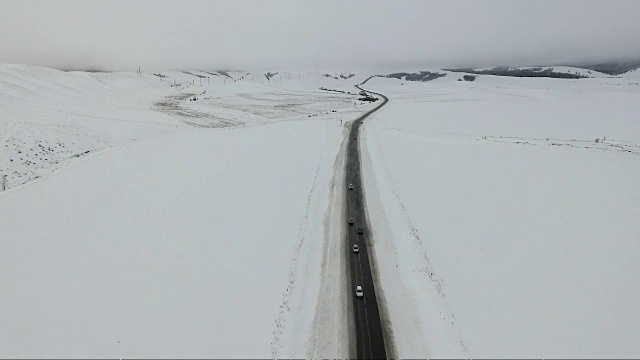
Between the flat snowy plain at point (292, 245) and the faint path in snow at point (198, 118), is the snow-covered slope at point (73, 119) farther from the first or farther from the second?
the flat snowy plain at point (292, 245)

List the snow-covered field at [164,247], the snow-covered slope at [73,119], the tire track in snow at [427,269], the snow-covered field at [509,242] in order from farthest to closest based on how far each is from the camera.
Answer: the snow-covered slope at [73,119] → the tire track in snow at [427,269] → the snow-covered field at [509,242] → the snow-covered field at [164,247]

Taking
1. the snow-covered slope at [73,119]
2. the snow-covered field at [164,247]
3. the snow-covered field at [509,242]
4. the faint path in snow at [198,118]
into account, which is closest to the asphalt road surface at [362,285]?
the snow-covered field at [164,247]

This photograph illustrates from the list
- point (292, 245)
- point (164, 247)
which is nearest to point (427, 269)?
point (292, 245)

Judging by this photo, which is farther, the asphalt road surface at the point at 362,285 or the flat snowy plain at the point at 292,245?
the flat snowy plain at the point at 292,245

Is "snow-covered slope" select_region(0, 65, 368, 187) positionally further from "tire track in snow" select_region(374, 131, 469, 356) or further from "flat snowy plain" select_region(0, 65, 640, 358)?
"tire track in snow" select_region(374, 131, 469, 356)

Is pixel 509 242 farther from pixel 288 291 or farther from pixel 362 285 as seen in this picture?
pixel 288 291

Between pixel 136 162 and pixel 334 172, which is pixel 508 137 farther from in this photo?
pixel 136 162

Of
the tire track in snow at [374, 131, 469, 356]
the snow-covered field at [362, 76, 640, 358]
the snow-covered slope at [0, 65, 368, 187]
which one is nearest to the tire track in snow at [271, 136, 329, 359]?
the snow-covered field at [362, 76, 640, 358]
